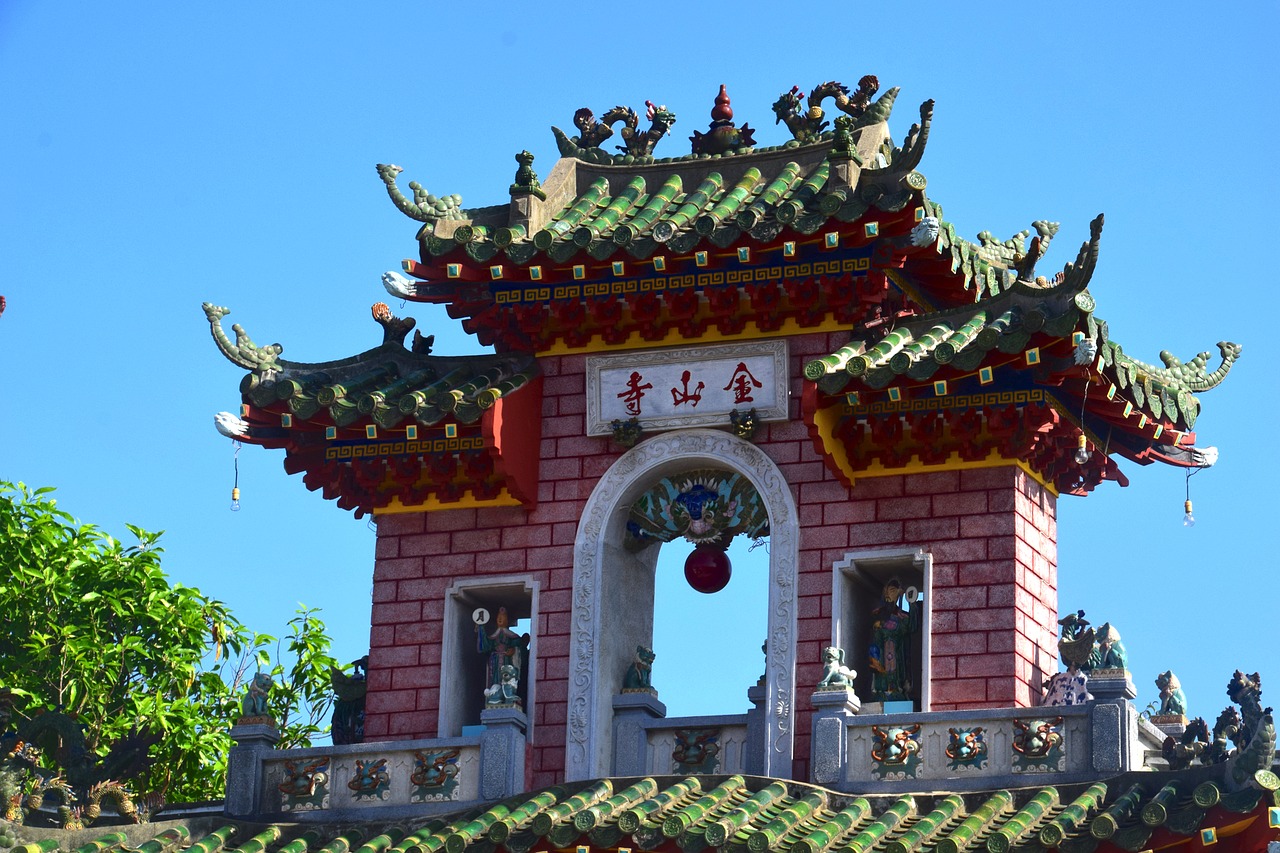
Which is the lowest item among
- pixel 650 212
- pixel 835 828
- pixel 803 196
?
pixel 835 828

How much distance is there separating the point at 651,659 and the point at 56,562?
12.7 metres

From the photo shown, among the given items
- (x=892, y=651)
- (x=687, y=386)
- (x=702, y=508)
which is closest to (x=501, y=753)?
(x=702, y=508)

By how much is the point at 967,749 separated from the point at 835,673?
4.00ft

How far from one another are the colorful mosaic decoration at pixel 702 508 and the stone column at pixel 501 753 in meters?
2.37

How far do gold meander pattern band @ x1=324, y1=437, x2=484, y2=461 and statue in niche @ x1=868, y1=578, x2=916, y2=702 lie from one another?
387 centimetres

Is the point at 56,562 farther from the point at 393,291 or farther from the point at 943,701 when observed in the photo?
the point at 943,701

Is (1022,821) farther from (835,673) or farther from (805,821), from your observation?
(835,673)

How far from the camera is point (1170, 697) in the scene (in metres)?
22.0

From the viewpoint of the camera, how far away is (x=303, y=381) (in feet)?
77.0

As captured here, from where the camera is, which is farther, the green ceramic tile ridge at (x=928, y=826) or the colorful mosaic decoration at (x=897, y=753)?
the colorful mosaic decoration at (x=897, y=753)

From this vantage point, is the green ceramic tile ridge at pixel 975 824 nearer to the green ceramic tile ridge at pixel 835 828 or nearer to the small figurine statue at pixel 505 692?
the green ceramic tile ridge at pixel 835 828

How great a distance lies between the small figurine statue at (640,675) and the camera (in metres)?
22.5

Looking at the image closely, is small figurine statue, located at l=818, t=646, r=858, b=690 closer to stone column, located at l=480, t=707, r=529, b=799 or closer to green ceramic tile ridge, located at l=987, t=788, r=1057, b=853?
green ceramic tile ridge, located at l=987, t=788, r=1057, b=853

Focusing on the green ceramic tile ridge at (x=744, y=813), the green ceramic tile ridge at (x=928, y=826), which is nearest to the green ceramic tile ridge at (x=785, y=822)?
the green ceramic tile ridge at (x=744, y=813)
